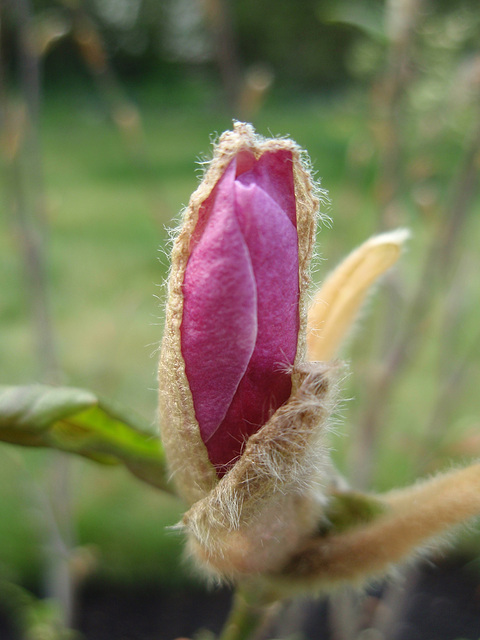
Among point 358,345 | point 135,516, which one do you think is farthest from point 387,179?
point 135,516

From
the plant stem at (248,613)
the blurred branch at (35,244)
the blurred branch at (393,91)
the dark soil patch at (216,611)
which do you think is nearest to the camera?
the plant stem at (248,613)

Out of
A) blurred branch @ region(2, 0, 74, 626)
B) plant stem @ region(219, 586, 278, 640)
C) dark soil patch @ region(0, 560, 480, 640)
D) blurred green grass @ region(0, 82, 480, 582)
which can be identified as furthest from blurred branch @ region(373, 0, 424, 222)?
dark soil patch @ region(0, 560, 480, 640)

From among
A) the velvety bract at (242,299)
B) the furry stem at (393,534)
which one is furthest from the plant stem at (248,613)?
the velvety bract at (242,299)

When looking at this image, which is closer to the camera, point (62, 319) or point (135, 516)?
point (135, 516)

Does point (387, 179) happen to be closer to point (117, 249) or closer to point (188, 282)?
point (188, 282)

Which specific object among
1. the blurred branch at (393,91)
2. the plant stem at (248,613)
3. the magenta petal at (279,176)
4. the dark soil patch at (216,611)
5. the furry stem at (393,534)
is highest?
the blurred branch at (393,91)

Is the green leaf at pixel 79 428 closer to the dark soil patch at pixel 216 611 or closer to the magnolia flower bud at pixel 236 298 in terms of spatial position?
the magnolia flower bud at pixel 236 298
